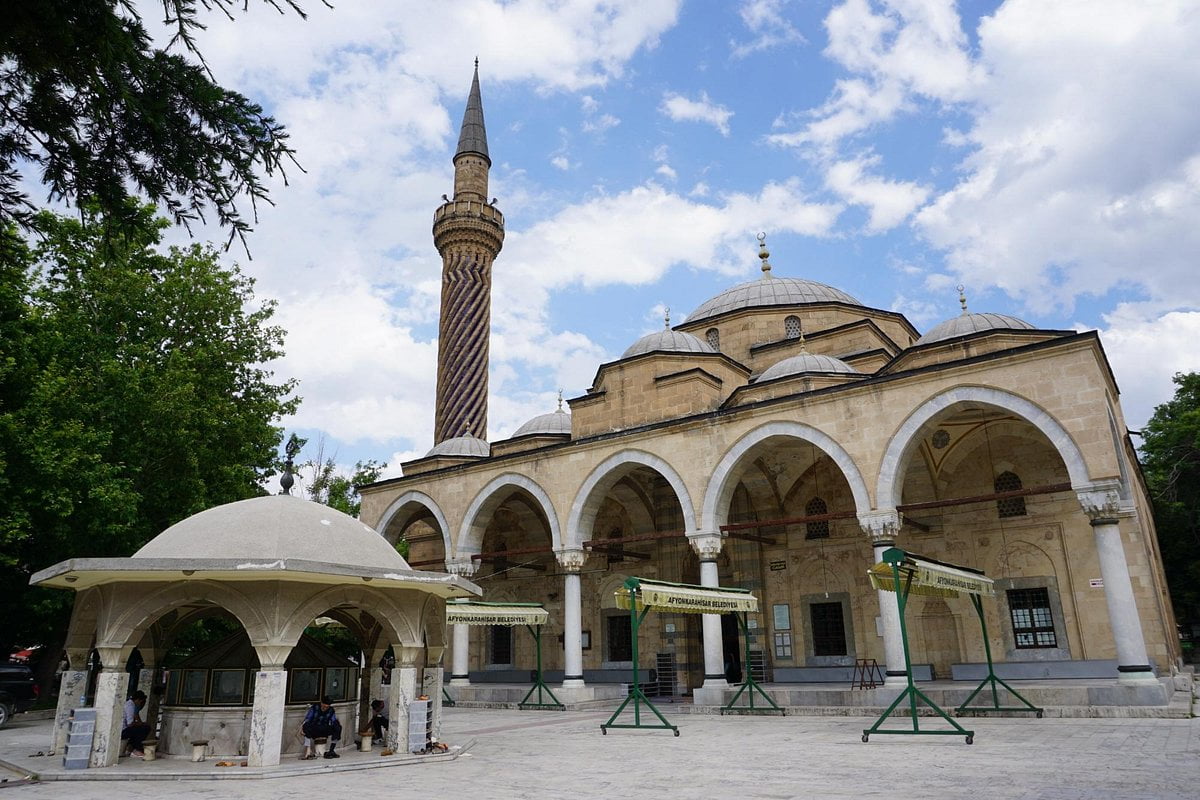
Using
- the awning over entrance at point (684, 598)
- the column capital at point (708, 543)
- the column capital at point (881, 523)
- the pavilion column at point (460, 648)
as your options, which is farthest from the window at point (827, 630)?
the pavilion column at point (460, 648)

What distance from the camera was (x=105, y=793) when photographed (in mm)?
5746

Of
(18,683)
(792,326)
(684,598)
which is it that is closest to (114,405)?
(18,683)

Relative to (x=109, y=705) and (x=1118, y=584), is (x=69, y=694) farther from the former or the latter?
(x=1118, y=584)

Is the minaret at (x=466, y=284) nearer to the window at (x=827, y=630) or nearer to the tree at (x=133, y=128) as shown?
the window at (x=827, y=630)

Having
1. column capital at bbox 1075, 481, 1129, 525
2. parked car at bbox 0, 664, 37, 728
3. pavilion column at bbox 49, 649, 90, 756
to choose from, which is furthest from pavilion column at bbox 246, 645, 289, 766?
column capital at bbox 1075, 481, 1129, 525

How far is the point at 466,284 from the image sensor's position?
909 inches

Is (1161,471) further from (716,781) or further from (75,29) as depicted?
(75,29)

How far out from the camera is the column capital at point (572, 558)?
15.1 m

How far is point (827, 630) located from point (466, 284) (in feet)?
45.8

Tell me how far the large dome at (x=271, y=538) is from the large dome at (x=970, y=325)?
38.0 ft

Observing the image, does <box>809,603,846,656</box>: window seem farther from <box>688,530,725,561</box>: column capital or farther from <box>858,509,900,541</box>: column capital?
<box>858,509,900,541</box>: column capital

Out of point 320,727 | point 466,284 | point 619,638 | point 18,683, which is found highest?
point 466,284

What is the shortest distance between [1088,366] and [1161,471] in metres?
15.8

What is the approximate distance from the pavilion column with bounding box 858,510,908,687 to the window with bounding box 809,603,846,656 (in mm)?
3373
